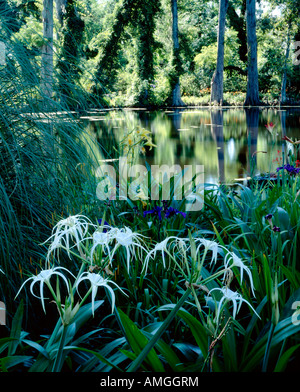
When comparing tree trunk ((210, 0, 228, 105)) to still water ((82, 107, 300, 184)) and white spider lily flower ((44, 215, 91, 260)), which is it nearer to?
still water ((82, 107, 300, 184))

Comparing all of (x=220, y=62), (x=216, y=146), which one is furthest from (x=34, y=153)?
(x=220, y=62)

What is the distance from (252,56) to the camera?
11984 millimetres

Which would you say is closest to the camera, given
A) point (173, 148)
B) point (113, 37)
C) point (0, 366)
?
point (0, 366)

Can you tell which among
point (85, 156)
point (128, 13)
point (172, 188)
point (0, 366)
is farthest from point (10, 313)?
point (128, 13)

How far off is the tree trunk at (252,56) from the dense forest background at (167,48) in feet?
0.13

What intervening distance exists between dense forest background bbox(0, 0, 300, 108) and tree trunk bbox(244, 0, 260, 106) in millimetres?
39

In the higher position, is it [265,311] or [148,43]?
[148,43]

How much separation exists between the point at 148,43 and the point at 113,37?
0.66 meters

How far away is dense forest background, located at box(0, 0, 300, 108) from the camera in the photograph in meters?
2.16

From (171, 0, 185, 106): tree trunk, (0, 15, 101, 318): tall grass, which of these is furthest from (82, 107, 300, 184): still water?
(0, 15, 101, 318): tall grass

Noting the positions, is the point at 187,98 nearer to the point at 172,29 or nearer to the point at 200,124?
the point at 172,29

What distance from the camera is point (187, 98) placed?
678 inches

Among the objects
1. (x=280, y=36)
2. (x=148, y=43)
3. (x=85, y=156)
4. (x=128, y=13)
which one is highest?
(x=280, y=36)

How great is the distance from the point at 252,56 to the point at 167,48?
9.64ft
